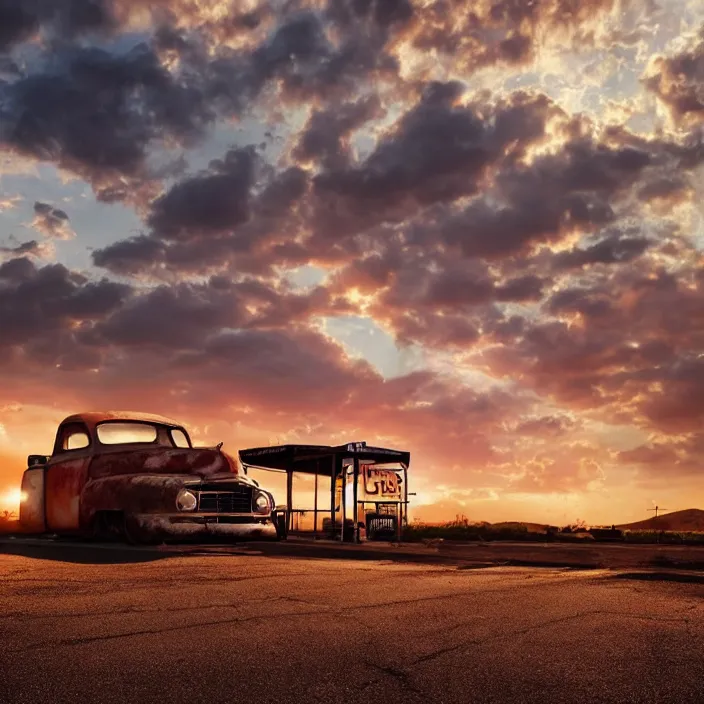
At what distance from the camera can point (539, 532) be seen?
2945 cm

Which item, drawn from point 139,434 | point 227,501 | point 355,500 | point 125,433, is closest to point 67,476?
point 125,433

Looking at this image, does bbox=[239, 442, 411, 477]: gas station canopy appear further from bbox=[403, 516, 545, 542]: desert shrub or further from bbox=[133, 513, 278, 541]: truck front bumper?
bbox=[133, 513, 278, 541]: truck front bumper

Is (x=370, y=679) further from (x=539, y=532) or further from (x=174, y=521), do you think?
(x=539, y=532)

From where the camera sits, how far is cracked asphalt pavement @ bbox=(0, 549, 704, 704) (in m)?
3.77

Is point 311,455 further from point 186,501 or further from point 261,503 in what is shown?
point 186,501

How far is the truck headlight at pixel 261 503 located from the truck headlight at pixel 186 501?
1107mm

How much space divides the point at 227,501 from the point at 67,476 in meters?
2.96

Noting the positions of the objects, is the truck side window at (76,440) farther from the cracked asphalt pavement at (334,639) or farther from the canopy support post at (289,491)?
the canopy support post at (289,491)

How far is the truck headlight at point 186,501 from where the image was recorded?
12078 millimetres

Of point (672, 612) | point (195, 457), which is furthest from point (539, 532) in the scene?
point (672, 612)

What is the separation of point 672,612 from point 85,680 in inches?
183

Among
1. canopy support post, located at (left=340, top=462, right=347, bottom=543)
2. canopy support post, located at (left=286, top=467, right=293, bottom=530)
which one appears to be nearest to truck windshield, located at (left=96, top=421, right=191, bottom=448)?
canopy support post, located at (left=340, top=462, right=347, bottom=543)

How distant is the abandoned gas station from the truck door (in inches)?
445

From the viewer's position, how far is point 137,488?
12.2m
